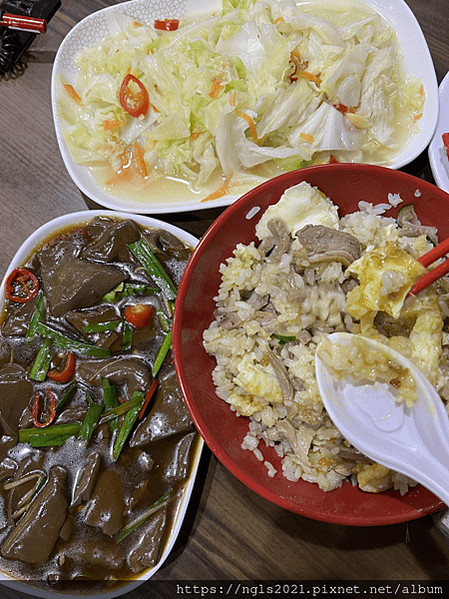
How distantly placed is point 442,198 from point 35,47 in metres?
2.66

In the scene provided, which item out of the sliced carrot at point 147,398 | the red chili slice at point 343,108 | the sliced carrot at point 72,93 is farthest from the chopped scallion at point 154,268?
the red chili slice at point 343,108

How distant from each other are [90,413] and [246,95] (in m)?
1.86

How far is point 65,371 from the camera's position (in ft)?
7.26

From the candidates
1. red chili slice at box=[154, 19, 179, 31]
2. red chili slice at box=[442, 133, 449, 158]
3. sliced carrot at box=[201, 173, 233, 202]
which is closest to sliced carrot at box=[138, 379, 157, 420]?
sliced carrot at box=[201, 173, 233, 202]

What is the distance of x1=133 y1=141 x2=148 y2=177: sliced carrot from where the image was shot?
253cm

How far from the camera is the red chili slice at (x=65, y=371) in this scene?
221 centimetres

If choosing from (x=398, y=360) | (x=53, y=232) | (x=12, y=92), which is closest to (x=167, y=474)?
(x=398, y=360)

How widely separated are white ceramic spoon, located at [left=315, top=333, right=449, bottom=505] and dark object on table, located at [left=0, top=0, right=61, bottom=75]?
265 cm

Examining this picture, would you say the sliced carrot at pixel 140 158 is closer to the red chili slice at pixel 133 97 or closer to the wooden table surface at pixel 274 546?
the red chili slice at pixel 133 97

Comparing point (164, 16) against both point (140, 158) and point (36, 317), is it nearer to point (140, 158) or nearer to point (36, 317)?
point (140, 158)

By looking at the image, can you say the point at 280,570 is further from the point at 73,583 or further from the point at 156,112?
the point at 156,112

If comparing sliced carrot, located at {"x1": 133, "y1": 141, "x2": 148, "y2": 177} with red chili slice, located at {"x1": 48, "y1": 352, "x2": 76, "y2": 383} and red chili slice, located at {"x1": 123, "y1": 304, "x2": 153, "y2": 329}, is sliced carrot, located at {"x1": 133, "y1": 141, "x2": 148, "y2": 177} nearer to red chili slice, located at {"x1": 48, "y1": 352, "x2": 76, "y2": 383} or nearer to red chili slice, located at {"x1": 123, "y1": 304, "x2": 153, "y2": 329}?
red chili slice, located at {"x1": 123, "y1": 304, "x2": 153, "y2": 329}

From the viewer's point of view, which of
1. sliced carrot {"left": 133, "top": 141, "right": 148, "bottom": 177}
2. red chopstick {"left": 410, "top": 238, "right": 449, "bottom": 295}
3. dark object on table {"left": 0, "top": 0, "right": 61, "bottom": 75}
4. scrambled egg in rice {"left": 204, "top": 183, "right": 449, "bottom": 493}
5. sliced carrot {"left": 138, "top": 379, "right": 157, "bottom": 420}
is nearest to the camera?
red chopstick {"left": 410, "top": 238, "right": 449, "bottom": 295}

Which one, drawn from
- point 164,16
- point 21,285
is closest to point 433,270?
point 21,285
